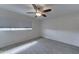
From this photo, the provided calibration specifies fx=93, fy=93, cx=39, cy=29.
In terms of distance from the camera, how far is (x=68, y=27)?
15.9ft

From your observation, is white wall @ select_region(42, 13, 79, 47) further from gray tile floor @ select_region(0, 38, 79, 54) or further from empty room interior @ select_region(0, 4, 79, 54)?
gray tile floor @ select_region(0, 38, 79, 54)

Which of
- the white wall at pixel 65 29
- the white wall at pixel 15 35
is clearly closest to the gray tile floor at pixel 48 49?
the white wall at pixel 65 29

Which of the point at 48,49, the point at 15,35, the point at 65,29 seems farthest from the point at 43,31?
the point at 65,29

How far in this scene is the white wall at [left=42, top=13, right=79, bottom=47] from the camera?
173 inches

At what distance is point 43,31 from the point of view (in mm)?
3422

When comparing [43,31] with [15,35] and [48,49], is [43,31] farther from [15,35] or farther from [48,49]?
[15,35]

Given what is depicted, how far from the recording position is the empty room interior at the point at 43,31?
3.41m

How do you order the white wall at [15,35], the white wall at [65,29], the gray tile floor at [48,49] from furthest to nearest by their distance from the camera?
the white wall at [65,29] → the white wall at [15,35] → the gray tile floor at [48,49]

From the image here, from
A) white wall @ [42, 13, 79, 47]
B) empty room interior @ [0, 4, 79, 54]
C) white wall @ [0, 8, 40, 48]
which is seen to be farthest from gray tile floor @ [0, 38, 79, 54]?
white wall @ [0, 8, 40, 48]

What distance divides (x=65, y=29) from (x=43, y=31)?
203 centimetres

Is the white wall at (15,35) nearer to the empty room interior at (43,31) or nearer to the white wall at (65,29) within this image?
the empty room interior at (43,31)
